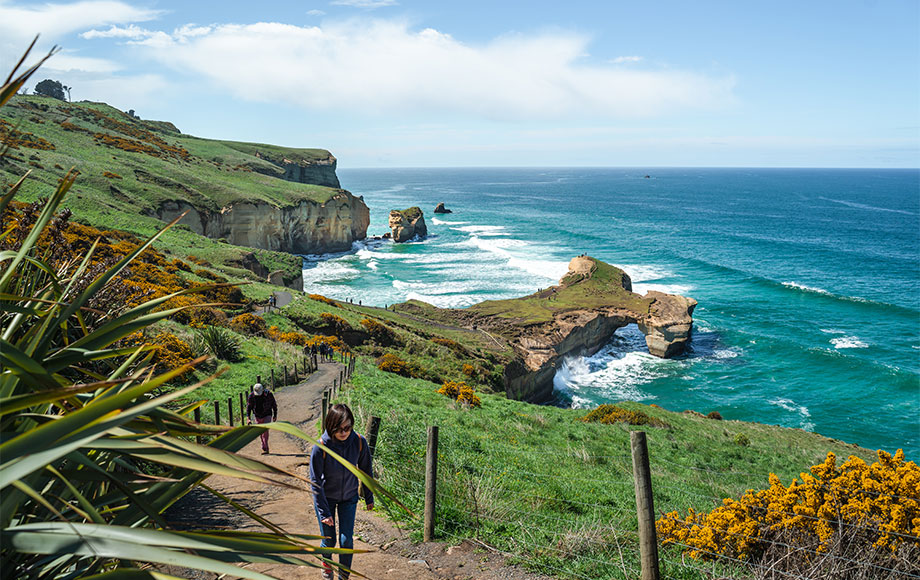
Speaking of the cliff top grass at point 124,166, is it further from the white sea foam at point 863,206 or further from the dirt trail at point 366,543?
the white sea foam at point 863,206

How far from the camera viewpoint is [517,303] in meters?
49.3

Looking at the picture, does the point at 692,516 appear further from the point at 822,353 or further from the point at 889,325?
the point at 889,325

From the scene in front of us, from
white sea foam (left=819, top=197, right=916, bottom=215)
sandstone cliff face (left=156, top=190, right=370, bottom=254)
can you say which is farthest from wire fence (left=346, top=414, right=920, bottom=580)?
white sea foam (left=819, top=197, right=916, bottom=215)

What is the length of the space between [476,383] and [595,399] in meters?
13.2

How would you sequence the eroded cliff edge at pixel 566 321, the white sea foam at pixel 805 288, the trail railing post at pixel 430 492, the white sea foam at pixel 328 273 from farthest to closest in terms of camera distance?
the white sea foam at pixel 328 273 < the white sea foam at pixel 805 288 < the eroded cliff edge at pixel 566 321 < the trail railing post at pixel 430 492

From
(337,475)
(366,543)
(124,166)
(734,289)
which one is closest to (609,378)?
(734,289)

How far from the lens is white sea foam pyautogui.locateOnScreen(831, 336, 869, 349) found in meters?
45.9

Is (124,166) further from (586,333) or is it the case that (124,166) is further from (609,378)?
(609,378)

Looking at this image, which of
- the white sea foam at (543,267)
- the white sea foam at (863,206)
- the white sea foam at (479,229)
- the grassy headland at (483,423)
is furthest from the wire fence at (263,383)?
the white sea foam at (863,206)

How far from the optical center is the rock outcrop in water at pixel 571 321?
134ft

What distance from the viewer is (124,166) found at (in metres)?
57.3

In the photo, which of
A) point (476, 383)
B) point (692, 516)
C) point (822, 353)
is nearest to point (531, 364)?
point (476, 383)

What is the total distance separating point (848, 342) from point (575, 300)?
2320cm

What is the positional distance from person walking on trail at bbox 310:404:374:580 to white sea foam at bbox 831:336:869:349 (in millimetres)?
51580
